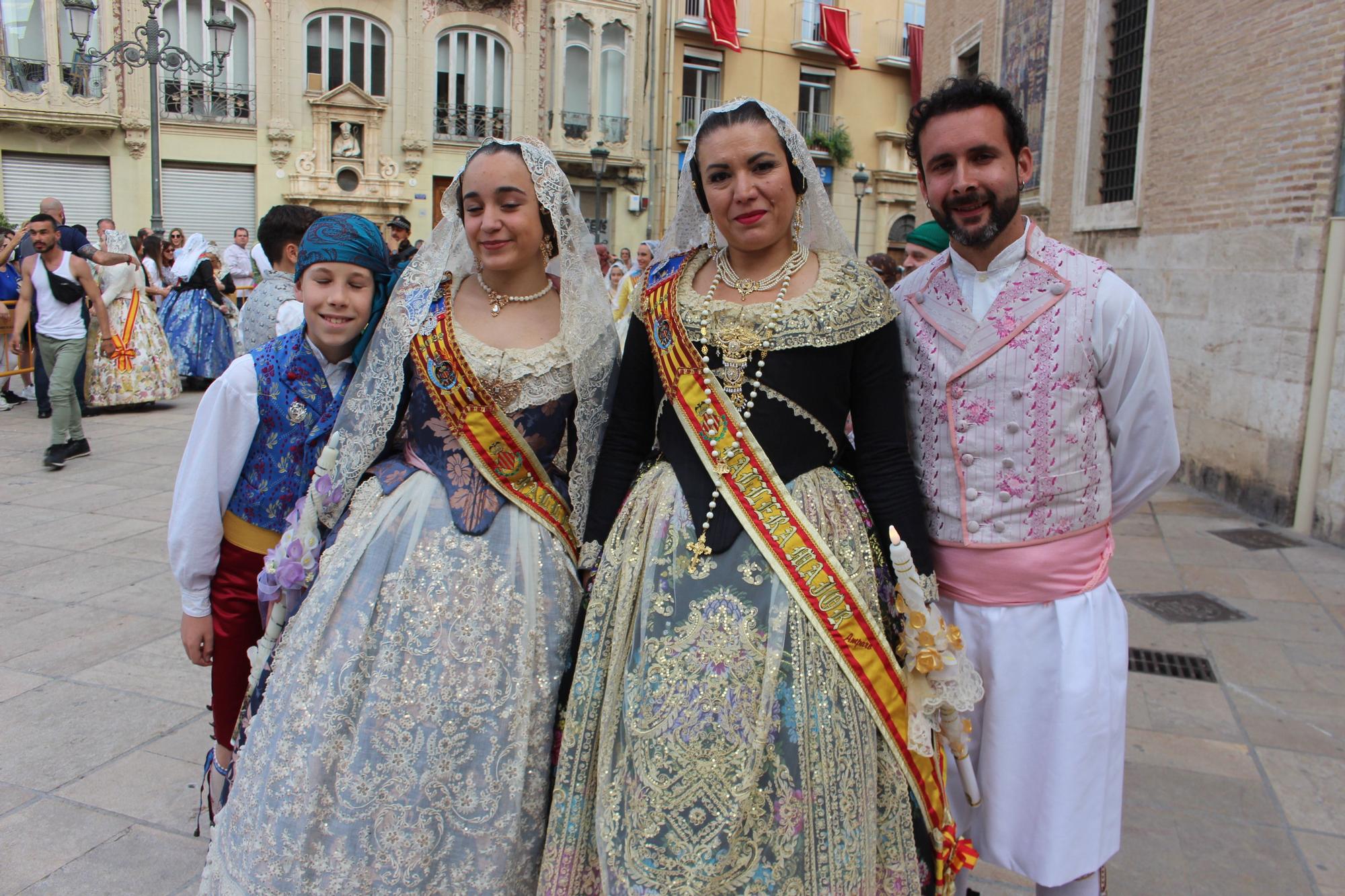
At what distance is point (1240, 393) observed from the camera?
6.90 meters

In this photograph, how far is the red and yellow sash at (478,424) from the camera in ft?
7.43

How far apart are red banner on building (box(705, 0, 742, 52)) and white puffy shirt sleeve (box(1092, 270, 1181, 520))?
25255mm

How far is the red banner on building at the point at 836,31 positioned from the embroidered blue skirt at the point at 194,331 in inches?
797

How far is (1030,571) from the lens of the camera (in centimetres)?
205

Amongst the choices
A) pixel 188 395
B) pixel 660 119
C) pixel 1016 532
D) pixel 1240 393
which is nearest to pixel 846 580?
pixel 1016 532

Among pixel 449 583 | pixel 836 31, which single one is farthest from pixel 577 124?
pixel 449 583

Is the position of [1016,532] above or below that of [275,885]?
above

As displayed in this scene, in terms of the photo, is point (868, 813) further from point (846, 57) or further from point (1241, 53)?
point (846, 57)

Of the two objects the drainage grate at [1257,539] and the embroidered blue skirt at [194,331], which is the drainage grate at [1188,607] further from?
the embroidered blue skirt at [194,331]

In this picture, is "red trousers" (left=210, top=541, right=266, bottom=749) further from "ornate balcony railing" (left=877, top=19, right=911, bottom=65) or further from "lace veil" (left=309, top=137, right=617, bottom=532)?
"ornate balcony railing" (left=877, top=19, right=911, bottom=65)

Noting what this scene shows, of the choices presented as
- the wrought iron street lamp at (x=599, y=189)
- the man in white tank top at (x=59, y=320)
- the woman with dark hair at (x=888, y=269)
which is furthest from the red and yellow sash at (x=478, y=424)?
the wrought iron street lamp at (x=599, y=189)

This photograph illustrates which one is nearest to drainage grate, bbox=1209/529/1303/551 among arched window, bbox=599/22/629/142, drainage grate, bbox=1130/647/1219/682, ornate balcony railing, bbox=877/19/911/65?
drainage grate, bbox=1130/647/1219/682

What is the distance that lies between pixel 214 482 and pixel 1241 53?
23.7 feet

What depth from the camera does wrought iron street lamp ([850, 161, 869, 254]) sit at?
24.4 m
